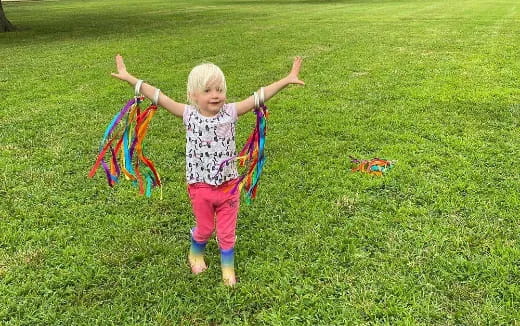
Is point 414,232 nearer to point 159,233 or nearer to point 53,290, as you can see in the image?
point 159,233

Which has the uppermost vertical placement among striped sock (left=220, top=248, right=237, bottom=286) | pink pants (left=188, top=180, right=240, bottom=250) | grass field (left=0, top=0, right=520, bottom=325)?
pink pants (left=188, top=180, right=240, bottom=250)

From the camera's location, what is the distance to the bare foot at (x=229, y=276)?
324cm

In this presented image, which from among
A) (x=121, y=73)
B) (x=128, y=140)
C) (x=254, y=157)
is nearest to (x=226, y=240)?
(x=254, y=157)

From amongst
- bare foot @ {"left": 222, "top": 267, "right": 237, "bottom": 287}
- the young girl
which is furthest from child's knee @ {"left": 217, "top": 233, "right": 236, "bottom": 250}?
bare foot @ {"left": 222, "top": 267, "right": 237, "bottom": 287}

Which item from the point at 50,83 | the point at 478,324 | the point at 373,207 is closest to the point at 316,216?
the point at 373,207

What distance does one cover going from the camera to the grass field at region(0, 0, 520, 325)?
3.05 metres

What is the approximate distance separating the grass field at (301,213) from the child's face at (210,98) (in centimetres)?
114

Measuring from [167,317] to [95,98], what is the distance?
5747 millimetres

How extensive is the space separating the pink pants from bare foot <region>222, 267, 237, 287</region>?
0.50ft

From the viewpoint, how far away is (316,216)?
409 cm

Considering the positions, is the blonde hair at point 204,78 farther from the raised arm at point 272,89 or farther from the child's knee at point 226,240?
the child's knee at point 226,240

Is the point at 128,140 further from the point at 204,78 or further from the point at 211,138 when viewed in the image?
the point at 204,78

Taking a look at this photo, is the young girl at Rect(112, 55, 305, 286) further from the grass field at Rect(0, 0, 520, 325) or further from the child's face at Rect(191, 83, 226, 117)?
the grass field at Rect(0, 0, 520, 325)

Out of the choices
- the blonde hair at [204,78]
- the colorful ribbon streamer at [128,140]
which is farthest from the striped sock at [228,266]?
the blonde hair at [204,78]
